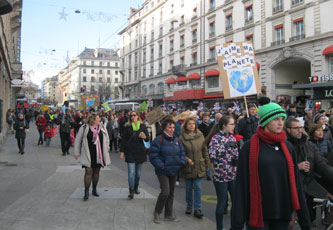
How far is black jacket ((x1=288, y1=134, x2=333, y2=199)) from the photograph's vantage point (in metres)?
3.68

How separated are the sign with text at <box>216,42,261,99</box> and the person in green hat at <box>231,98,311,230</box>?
18.4 feet

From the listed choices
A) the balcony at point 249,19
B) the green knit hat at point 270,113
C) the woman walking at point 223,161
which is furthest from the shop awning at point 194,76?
the green knit hat at point 270,113

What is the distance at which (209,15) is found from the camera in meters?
36.1

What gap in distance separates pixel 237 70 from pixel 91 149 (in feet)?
15.6

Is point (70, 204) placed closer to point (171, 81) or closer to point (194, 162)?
point (194, 162)

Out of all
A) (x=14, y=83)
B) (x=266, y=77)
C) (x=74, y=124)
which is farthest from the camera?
(x=266, y=77)

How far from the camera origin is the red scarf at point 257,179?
8.40ft

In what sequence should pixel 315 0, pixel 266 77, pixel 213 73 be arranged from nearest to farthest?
pixel 315 0, pixel 266 77, pixel 213 73

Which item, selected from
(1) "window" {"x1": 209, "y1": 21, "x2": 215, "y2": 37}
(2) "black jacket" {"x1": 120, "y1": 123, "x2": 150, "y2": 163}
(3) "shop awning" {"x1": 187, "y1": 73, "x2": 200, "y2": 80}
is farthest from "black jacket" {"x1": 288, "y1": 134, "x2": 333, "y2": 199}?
(3) "shop awning" {"x1": 187, "y1": 73, "x2": 200, "y2": 80}

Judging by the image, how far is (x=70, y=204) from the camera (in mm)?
5734

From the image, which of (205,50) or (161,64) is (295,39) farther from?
(161,64)

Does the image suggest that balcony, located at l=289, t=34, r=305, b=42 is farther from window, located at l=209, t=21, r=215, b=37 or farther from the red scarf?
the red scarf

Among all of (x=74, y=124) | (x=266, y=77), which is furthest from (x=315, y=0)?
(x=74, y=124)

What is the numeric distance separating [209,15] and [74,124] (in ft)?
87.0
